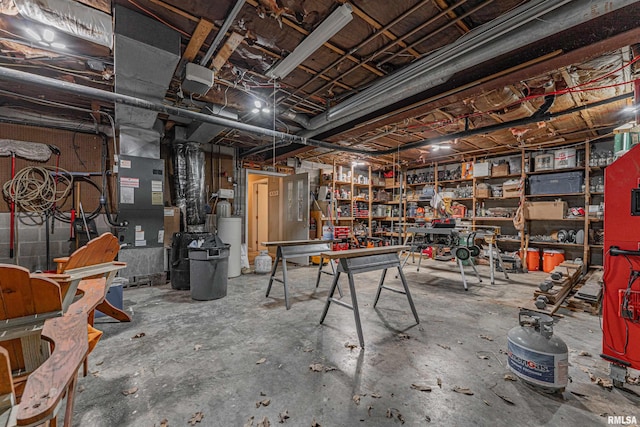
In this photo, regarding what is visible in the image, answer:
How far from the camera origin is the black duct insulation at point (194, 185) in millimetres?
5012

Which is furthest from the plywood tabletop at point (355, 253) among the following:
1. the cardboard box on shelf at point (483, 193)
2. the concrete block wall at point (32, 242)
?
the cardboard box on shelf at point (483, 193)

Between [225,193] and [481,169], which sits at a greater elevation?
[481,169]

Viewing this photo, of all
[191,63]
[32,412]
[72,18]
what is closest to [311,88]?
[191,63]

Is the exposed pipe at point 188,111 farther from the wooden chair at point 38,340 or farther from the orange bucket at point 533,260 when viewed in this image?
the orange bucket at point 533,260

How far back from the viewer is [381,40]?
2711mm

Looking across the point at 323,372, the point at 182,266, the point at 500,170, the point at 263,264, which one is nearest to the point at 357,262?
the point at 323,372

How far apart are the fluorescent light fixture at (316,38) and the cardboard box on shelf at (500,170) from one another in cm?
607

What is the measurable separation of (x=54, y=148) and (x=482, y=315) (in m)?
7.12

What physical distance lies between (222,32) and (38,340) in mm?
2597

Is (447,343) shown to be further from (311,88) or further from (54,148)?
(54,148)

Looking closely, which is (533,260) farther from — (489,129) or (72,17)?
(72,17)

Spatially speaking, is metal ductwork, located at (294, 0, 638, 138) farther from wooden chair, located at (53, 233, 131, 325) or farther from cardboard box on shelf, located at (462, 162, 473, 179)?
cardboard box on shelf, located at (462, 162, 473, 179)

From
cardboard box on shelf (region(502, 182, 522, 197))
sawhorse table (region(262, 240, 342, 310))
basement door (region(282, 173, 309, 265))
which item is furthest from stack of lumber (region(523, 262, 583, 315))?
basement door (region(282, 173, 309, 265))

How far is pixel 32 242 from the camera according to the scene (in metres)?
4.40
